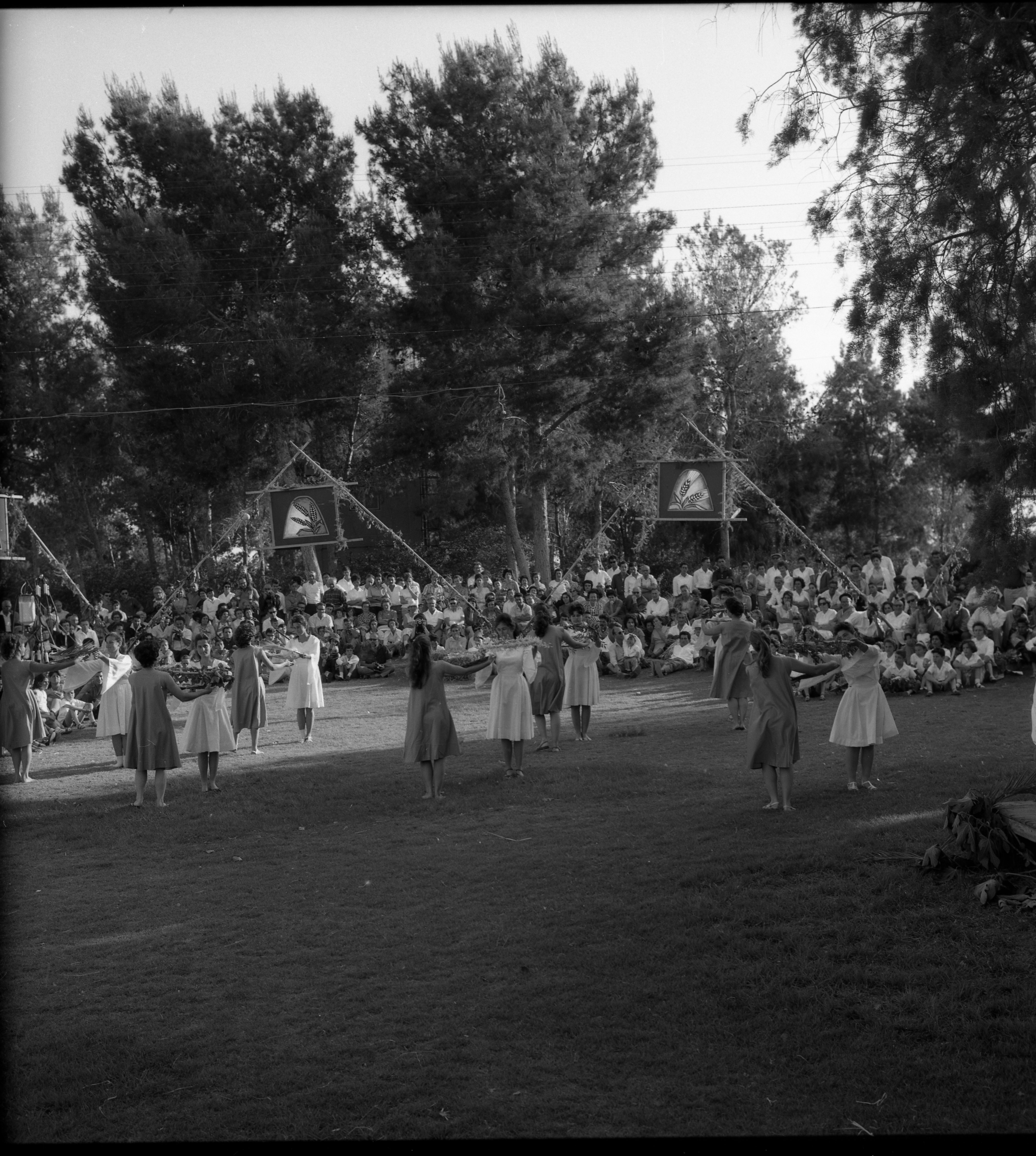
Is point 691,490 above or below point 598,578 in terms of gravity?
above

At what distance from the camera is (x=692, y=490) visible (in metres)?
26.0

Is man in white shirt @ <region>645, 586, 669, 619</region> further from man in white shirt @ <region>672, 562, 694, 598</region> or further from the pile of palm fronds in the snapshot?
Result: the pile of palm fronds

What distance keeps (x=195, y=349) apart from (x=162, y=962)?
27655 mm

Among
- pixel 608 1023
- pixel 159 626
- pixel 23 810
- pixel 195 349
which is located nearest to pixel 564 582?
pixel 159 626

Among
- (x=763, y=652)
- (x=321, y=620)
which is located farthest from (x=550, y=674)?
(x=321, y=620)

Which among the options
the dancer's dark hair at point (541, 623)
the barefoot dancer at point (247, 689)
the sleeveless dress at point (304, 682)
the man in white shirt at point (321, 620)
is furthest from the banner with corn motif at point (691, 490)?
the barefoot dancer at point (247, 689)

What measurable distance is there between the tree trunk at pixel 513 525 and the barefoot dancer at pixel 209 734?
823 inches

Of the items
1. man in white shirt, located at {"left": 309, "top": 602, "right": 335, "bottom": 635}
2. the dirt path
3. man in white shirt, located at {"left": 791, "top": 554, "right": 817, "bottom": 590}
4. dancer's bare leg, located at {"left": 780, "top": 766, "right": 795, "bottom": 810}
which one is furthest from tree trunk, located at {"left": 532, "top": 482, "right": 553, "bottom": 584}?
dancer's bare leg, located at {"left": 780, "top": 766, "right": 795, "bottom": 810}

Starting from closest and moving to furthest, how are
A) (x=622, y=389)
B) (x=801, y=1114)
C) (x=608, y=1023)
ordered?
(x=801, y=1114)
(x=608, y=1023)
(x=622, y=389)

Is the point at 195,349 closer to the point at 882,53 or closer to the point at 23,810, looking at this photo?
the point at 23,810

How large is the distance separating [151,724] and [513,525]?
23.1 metres

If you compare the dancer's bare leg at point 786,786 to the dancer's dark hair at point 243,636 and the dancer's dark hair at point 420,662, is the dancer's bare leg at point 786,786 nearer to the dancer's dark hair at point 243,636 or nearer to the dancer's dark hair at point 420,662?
the dancer's dark hair at point 420,662

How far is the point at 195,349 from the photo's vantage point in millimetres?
33250

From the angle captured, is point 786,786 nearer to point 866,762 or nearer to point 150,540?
point 866,762
